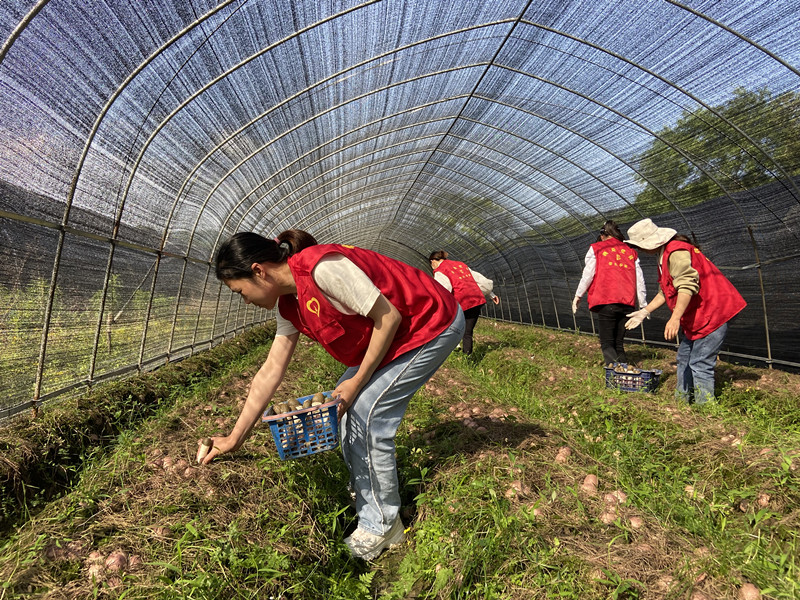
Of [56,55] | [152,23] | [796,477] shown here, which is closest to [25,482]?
[56,55]

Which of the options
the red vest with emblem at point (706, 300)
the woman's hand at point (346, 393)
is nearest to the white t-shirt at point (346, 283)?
the woman's hand at point (346, 393)

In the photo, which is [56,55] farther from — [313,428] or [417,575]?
[417,575]

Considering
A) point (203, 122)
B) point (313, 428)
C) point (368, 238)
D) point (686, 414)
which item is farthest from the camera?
point (368, 238)

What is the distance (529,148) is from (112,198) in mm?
6743

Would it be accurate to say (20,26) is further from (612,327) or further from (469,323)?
(469,323)

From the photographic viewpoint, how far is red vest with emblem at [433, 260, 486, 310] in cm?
712

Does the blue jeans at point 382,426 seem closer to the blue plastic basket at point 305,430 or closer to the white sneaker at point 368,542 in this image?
the white sneaker at point 368,542

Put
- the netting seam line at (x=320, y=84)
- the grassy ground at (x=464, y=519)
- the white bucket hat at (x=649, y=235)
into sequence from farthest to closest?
the netting seam line at (x=320, y=84), the white bucket hat at (x=649, y=235), the grassy ground at (x=464, y=519)

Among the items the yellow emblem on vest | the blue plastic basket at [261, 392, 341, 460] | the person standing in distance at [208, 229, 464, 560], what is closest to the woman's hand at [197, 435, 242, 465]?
the person standing in distance at [208, 229, 464, 560]

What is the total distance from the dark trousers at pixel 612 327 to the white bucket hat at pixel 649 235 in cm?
118

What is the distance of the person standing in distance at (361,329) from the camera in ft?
7.14

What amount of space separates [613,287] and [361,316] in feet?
13.2

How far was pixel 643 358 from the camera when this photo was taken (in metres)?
7.24

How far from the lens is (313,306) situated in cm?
225
